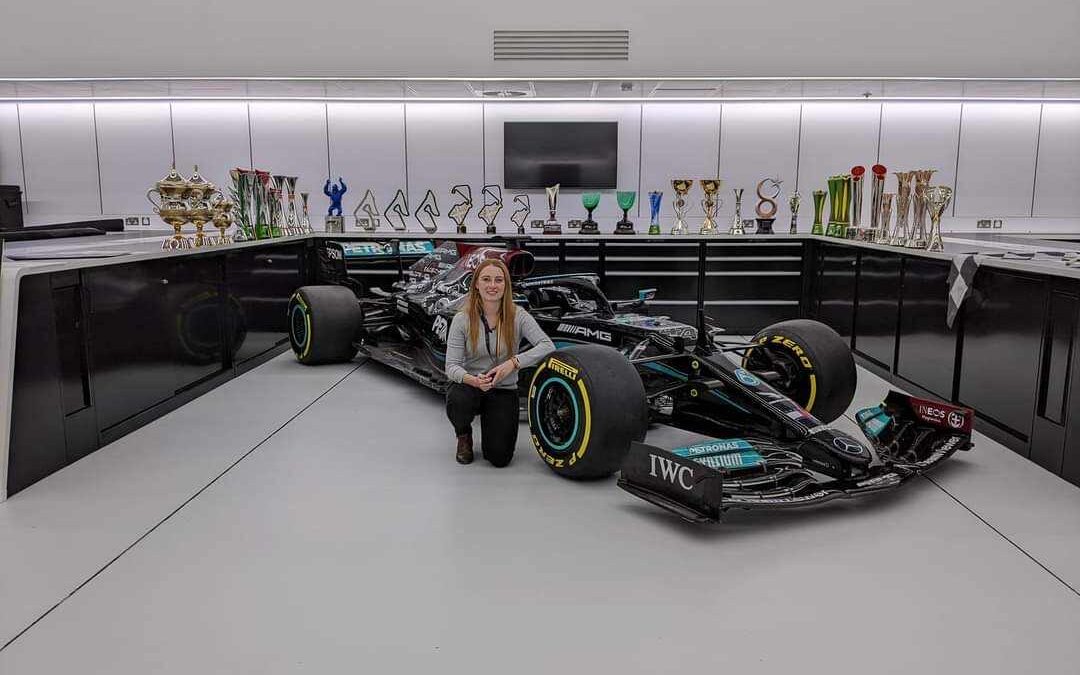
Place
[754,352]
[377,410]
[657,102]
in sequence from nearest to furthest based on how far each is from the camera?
[754,352] → [377,410] → [657,102]

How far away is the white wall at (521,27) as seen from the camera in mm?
7371

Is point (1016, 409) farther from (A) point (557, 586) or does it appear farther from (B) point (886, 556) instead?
(A) point (557, 586)

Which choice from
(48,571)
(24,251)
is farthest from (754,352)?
(24,251)

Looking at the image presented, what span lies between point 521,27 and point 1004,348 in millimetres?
5326

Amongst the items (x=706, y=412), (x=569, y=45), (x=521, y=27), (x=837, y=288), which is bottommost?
(x=706, y=412)

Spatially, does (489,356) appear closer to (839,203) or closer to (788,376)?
(788,376)

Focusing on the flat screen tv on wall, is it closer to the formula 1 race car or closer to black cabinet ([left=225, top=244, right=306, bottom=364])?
black cabinet ([left=225, top=244, right=306, bottom=364])

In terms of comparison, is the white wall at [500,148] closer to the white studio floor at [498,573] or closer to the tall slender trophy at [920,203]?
the tall slender trophy at [920,203]

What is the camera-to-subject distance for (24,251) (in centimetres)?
484

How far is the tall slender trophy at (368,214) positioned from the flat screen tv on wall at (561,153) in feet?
4.97

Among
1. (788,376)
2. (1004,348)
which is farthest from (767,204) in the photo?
(788,376)

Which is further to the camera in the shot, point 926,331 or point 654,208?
point 654,208

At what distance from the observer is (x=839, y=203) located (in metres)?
7.25

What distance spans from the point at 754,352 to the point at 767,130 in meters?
4.98
